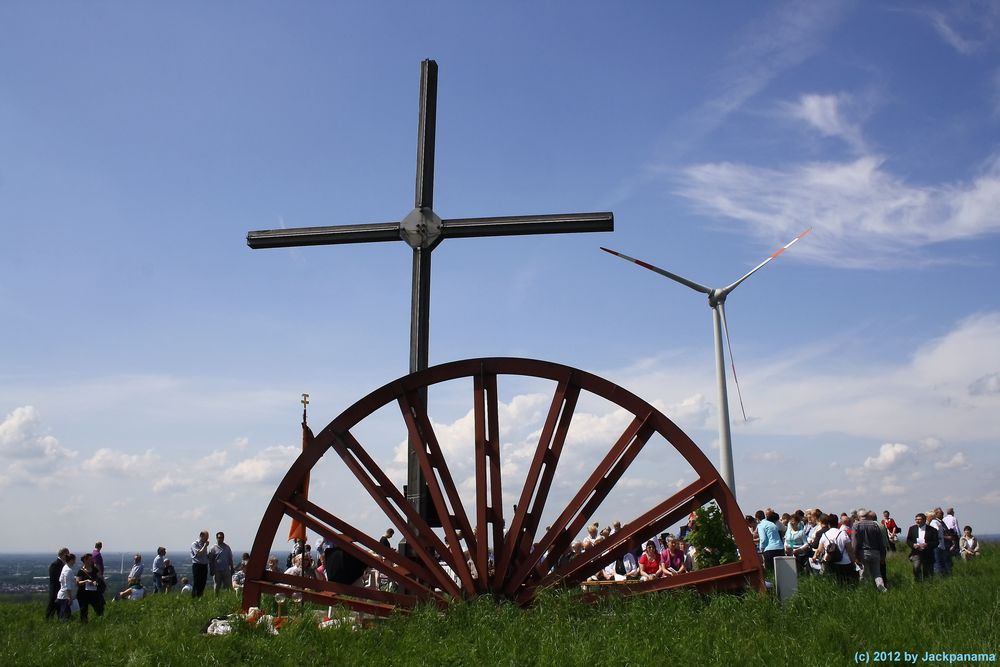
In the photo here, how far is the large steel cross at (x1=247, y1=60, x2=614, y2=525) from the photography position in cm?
1230

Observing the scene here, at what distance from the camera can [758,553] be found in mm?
13758

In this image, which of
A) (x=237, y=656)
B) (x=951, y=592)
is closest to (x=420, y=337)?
(x=237, y=656)

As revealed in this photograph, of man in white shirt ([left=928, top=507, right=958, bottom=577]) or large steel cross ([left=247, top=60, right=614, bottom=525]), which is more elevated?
large steel cross ([left=247, top=60, right=614, bottom=525])

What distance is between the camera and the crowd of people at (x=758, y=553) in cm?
1457

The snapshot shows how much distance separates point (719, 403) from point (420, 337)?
11.1 meters

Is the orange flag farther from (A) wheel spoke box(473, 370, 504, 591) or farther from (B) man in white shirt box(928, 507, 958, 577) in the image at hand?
(B) man in white shirt box(928, 507, 958, 577)

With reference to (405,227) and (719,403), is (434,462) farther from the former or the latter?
(719,403)

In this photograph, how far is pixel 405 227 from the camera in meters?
13.0

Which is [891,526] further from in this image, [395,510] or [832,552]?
[395,510]

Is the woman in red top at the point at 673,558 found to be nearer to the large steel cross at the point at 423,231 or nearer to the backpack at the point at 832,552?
the backpack at the point at 832,552

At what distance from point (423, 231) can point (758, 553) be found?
284 inches

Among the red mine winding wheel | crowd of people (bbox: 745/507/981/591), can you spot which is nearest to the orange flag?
the red mine winding wheel

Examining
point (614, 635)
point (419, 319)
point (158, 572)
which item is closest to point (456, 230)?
point (419, 319)

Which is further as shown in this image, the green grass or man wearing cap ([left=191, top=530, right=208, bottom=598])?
man wearing cap ([left=191, top=530, right=208, bottom=598])
